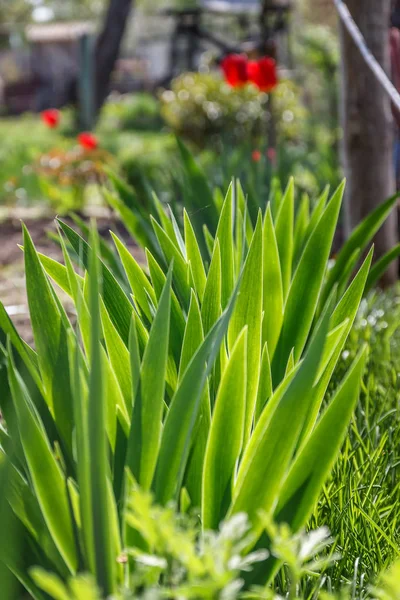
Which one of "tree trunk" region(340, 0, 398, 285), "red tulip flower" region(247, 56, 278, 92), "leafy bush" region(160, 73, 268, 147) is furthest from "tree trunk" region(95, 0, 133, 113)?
"tree trunk" region(340, 0, 398, 285)

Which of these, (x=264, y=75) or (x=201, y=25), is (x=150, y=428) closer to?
(x=264, y=75)

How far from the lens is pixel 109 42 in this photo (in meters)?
12.5

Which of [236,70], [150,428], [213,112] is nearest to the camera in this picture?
[150,428]

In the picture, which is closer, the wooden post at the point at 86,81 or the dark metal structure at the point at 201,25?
the wooden post at the point at 86,81

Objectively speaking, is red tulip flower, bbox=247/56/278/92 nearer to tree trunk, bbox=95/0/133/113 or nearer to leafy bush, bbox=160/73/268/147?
leafy bush, bbox=160/73/268/147

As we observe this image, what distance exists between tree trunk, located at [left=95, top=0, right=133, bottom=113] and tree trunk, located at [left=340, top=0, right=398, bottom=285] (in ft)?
33.3

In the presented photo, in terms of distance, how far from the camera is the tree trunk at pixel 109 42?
12.2 m

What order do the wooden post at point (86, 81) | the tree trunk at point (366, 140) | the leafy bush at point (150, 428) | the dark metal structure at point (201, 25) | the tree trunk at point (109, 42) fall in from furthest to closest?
the dark metal structure at point (201, 25)
the tree trunk at point (109, 42)
the wooden post at point (86, 81)
the tree trunk at point (366, 140)
the leafy bush at point (150, 428)

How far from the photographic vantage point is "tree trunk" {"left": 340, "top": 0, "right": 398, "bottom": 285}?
263 centimetres

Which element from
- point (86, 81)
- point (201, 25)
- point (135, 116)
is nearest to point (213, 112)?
point (86, 81)

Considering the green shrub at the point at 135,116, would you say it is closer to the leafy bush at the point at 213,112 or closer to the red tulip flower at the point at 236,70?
the leafy bush at the point at 213,112

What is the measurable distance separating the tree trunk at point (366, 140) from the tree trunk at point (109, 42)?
10.1m

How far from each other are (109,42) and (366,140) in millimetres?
10565

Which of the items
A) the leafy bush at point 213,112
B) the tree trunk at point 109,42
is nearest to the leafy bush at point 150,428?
the leafy bush at point 213,112
